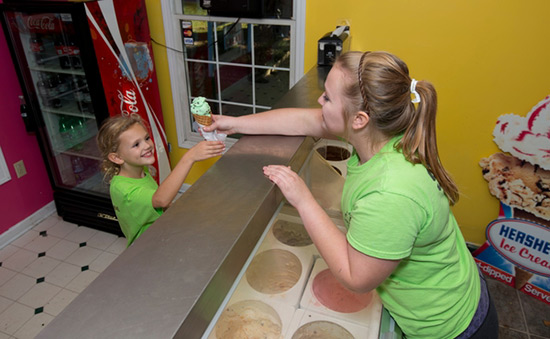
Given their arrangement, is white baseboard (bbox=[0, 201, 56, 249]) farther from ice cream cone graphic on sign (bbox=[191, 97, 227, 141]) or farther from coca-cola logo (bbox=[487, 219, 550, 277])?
coca-cola logo (bbox=[487, 219, 550, 277])

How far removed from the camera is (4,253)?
3.45 meters

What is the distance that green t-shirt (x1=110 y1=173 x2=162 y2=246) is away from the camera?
1.72 m

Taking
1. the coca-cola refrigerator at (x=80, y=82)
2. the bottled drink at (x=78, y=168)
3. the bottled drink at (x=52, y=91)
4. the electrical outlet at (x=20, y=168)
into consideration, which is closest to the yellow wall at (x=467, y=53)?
the coca-cola refrigerator at (x=80, y=82)

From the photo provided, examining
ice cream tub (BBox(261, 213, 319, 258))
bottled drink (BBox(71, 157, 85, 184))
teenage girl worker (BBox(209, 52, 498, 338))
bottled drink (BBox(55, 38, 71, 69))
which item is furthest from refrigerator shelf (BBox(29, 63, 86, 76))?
teenage girl worker (BBox(209, 52, 498, 338))

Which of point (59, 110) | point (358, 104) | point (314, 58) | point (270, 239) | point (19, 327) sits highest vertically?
point (358, 104)

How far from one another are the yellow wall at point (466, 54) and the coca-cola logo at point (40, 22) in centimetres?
225

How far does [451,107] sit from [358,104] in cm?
229

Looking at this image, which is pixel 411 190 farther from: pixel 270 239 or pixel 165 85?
pixel 165 85

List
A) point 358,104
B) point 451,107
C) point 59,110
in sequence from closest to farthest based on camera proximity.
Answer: point 358,104, point 451,107, point 59,110

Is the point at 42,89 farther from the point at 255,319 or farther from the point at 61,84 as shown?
the point at 255,319

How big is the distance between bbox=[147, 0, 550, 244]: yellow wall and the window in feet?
0.88

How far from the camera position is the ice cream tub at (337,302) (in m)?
1.32

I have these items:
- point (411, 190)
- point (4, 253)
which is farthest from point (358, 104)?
point (4, 253)

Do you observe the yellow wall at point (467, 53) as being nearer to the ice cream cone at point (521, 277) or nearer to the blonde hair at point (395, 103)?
the ice cream cone at point (521, 277)
